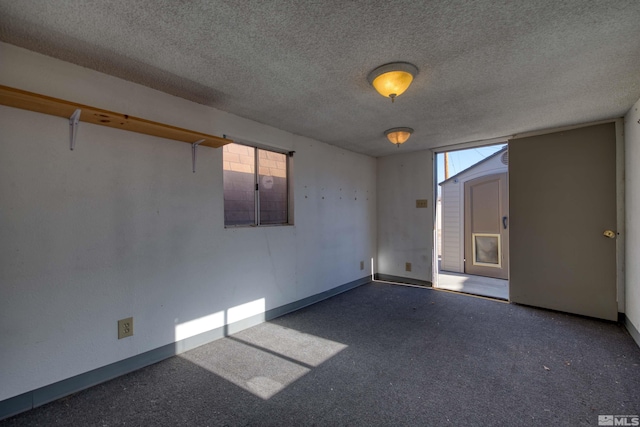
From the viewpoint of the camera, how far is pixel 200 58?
1.84 m

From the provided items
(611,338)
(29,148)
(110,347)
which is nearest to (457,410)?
(611,338)

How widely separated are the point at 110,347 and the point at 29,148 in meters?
1.44

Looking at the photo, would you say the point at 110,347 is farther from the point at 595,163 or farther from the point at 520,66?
the point at 595,163

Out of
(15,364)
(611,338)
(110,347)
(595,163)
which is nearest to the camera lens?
(15,364)

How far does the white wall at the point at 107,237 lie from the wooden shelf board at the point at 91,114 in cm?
9

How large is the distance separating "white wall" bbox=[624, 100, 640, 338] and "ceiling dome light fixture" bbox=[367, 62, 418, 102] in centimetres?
229

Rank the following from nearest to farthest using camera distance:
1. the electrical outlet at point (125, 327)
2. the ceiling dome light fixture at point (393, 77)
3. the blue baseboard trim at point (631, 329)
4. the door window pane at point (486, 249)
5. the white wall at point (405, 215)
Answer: the ceiling dome light fixture at point (393, 77) → the electrical outlet at point (125, 327) → the blue baseboard trim at point (631, 329) → the white wall at point (405, 215) → the door window pane at point (486, 249)

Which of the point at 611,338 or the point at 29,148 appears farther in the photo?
the point at 611,338

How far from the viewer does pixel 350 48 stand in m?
1.73

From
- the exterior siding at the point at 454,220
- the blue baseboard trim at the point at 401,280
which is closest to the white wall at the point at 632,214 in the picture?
the blue baseboard trim at the point at 401,280

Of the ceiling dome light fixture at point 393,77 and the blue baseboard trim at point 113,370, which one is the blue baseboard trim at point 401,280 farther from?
the ceiling dome light fixture at point 393,77

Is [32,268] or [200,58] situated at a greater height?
[200,58]

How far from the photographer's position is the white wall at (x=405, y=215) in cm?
443

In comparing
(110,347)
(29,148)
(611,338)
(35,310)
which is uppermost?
(29,148)
